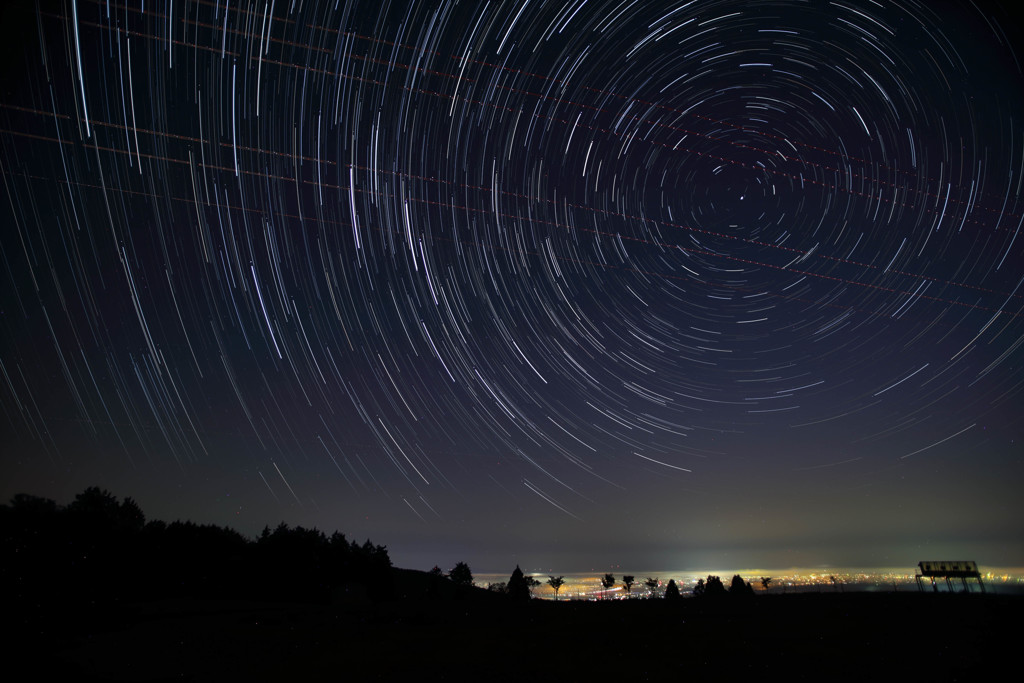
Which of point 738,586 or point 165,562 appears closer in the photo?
point 165,562

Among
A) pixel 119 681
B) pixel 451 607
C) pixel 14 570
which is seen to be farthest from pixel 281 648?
pixel 14 570

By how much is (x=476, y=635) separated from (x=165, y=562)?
97.6 feet

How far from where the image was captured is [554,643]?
17297mm

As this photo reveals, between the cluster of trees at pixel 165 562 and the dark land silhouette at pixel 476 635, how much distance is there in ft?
0.72

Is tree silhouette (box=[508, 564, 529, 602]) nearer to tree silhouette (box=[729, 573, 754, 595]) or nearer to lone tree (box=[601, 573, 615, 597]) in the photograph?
tree silhouette (box=[729, 573, 754, 595])

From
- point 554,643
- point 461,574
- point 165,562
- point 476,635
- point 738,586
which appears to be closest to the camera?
point 554,643

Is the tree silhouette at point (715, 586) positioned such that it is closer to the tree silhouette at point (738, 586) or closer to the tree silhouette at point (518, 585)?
the tree silhouette at point (738, 586)

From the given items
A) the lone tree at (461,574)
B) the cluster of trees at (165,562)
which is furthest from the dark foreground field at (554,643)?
the lone tree at (461,574)

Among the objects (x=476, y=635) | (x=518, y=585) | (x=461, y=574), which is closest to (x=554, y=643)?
(x=476, y=635)

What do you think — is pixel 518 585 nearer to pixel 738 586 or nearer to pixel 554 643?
A: pixel 738 586

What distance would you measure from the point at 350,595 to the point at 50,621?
864 inches

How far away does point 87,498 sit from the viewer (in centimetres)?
5928

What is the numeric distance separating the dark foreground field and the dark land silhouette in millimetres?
71

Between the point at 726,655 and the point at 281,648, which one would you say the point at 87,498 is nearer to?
the point at 281,648
